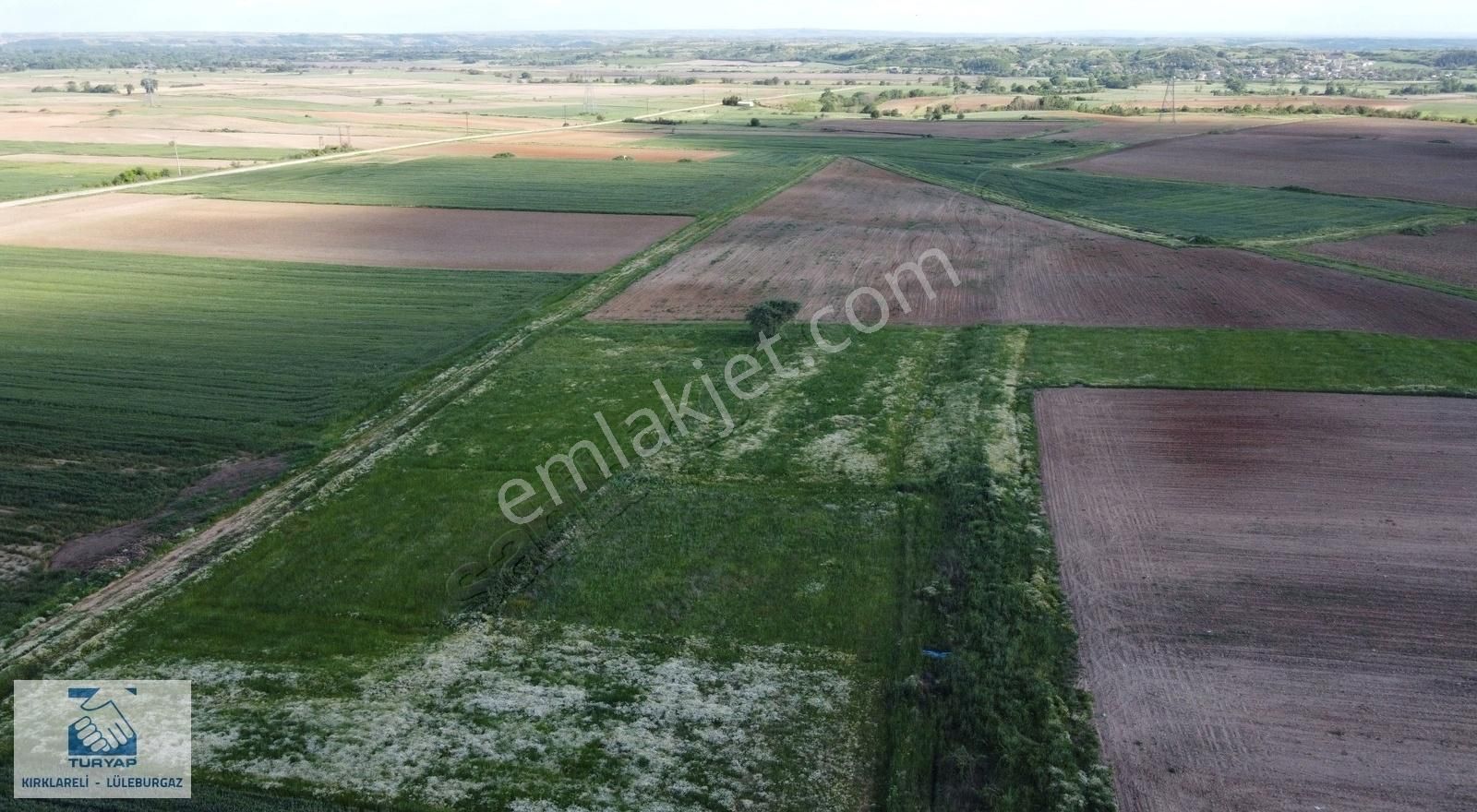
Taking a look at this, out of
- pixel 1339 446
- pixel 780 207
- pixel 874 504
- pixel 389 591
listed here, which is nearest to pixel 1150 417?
pixel 1339 446

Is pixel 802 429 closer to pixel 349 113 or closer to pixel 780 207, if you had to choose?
pixel 780 207

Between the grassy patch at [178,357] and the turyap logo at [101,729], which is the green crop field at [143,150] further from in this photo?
the turyap logo at [101,729]

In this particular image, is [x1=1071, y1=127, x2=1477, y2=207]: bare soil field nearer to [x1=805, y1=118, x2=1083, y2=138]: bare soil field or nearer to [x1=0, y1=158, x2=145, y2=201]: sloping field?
[x1=805, y1=118, x2=1083, y2=138]: bare soil field

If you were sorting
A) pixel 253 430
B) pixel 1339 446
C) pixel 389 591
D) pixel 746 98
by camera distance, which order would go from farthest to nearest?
1. pixel 746 98
2. pixel 253 430
3. pixel 1339 446
4. pixel 389 591

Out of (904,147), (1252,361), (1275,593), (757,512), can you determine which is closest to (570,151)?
(904,147)

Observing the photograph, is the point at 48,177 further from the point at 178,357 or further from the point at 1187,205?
the point at 1187,205

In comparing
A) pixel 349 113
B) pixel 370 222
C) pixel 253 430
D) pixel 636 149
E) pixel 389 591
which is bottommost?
pixel 389 591

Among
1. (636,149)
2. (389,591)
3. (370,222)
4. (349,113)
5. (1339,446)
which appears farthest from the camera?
(349,113)
